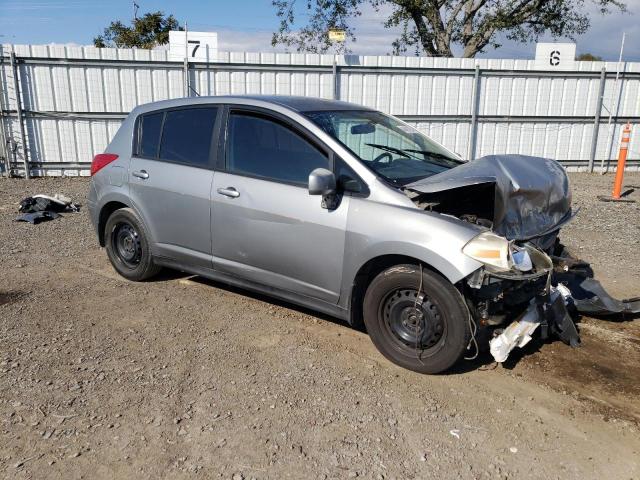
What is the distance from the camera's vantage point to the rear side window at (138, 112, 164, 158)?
5.39 meters

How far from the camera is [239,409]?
137 inches

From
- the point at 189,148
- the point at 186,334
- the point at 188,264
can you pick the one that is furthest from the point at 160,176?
the point at 186,334

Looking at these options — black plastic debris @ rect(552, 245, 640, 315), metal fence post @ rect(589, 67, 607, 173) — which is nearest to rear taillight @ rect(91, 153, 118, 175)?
black plastic debris @ rect(552, 245, 640, 315)

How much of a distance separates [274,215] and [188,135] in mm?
1368

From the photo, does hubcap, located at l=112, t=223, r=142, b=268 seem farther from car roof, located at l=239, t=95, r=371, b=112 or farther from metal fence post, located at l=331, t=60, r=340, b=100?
metal fence post, located at l=331, t=60, r=340, b=100

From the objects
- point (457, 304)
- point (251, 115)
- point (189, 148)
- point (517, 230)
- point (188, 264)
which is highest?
point (251, 115)

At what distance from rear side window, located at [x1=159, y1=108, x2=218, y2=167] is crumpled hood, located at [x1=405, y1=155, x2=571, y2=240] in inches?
77.7

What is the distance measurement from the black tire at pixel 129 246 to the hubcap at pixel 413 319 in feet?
8.79

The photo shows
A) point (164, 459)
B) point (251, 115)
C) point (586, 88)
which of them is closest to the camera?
point (164, 459)

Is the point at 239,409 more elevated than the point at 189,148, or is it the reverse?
the point at 189,148

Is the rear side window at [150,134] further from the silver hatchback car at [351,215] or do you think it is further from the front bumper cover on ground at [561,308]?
the front bumper cover on ground at [561,308]

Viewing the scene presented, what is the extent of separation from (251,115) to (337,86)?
8.40 metres

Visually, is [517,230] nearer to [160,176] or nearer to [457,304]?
[457,304]

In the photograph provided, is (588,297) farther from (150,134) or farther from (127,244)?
(127,244)
